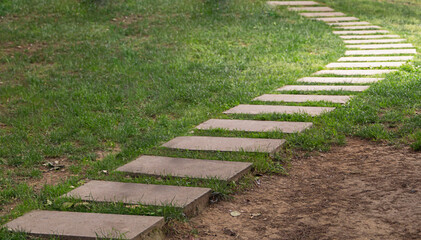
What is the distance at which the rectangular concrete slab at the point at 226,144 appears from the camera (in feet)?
13.9

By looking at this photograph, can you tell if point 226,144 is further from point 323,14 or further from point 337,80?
point 323,14

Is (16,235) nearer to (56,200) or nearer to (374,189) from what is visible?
(56,200)

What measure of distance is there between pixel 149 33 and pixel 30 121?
4.41m

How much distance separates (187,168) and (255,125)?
123 cm

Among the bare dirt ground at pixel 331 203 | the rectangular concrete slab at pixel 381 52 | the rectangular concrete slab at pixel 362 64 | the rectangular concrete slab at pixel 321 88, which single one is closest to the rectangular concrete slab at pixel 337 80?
the rectangular concrete slab at pixel 321 88

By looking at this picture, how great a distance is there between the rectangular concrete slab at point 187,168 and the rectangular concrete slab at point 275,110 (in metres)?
1.50

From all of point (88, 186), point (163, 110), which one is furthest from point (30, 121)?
point (88, 186)

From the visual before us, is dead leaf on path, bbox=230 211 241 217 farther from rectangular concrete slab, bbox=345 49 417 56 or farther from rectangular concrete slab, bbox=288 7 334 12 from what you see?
rectangular concrete slab, bbox=288 7 334 12

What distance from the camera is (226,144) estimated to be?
14.5ft

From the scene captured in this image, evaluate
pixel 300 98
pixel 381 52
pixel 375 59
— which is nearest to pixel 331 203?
pixel 300 98

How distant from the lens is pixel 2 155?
4523mm

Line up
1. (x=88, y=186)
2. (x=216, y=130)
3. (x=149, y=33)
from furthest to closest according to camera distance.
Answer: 1. (x=149, y=33)
2. (x=216, y=130)
3. (x=88, y=186)

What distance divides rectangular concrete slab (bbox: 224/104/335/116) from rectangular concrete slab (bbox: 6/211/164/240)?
258 cm

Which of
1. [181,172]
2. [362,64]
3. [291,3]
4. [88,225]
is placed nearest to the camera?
[88,225]
